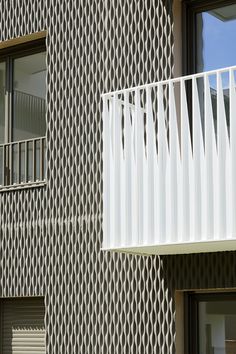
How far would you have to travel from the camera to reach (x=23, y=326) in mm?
11430

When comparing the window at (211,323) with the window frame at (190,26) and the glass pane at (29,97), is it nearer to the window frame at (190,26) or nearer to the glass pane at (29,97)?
the window frame at (190,26)

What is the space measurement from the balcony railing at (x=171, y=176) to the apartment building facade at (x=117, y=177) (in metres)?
0.01

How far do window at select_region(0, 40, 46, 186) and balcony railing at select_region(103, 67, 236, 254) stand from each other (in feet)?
6.30

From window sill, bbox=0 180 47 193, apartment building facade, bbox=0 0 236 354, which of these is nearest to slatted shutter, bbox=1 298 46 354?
apartment building facade, bbox=0 0 236 354

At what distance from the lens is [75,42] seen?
1138cm

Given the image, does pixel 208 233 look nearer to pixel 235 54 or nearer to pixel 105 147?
pixel 105 147

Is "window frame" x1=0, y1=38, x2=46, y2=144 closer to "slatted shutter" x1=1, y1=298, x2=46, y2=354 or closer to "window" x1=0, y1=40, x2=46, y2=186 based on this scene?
"window" x1=0, y1=40, x2=46, y2=186

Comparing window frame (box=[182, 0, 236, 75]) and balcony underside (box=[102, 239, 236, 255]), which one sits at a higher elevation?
window frame (box=[182, 0, 236, 75])

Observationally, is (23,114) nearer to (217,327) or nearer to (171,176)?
(171,176)

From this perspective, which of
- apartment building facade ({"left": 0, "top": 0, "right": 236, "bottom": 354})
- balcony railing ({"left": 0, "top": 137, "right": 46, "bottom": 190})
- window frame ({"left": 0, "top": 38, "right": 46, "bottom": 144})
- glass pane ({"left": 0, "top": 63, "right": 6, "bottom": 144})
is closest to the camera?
apartment building facade ({"left": 0, "top": 0, "right": 236, "bottom": 354})

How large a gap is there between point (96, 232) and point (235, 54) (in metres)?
2.42

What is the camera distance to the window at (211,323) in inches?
388

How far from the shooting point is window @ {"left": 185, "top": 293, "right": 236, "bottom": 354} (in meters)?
9.84

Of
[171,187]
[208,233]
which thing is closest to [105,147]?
[171,187]
